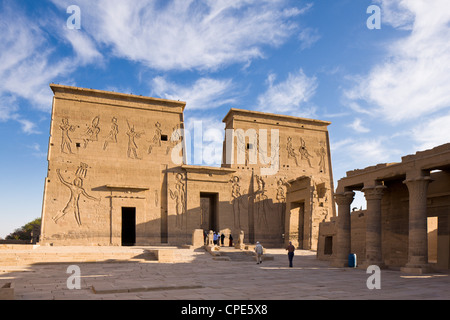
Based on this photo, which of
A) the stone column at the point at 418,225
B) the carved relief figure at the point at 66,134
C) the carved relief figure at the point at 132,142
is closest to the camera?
the stone column at the point at 418,225

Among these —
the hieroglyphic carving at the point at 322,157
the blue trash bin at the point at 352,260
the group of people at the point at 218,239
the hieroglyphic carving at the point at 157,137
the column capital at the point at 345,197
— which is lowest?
the group of people at the point at 218,239

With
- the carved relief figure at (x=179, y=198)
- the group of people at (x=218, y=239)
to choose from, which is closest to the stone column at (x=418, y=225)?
the group of people at (x=218, y=239)

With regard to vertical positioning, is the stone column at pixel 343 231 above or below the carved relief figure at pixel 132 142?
below

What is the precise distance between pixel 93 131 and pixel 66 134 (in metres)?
1.67

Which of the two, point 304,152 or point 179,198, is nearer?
point 179,198

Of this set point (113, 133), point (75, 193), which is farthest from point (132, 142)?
point (75, 193)

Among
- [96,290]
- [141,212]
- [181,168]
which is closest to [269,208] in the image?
[181,168]

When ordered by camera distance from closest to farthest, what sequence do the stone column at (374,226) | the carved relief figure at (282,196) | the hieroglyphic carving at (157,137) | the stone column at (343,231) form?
the stone column at (374,226), the stone column at (343,231), the hieroglyphic carving at (157,137), the carved relief figure at (282,196)

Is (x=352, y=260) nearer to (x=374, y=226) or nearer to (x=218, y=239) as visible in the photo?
(x=374, y=226)

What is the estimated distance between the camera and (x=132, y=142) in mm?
26297

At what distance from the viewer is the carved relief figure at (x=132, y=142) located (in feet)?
85.6

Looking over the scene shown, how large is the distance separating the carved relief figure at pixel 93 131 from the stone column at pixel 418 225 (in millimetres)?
19792

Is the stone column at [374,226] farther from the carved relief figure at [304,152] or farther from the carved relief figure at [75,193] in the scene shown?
the carved relief figure at [75,193]
